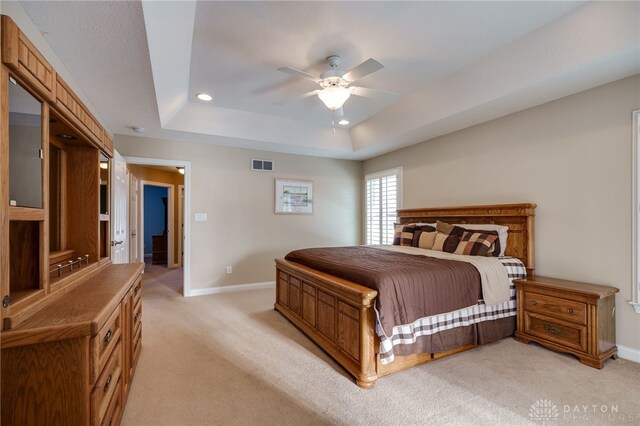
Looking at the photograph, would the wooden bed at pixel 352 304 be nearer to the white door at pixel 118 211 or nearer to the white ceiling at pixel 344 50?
the white ceiling at pixel 344 50

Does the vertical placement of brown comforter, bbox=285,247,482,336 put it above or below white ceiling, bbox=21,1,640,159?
below

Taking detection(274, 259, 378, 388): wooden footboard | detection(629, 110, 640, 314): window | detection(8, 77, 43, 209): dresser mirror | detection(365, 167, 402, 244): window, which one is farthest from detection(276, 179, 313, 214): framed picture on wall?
detection(629, 110, 640, 314): window

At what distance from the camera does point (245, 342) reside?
291 centimetres

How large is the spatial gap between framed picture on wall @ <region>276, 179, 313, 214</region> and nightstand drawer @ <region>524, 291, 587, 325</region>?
3653 mm

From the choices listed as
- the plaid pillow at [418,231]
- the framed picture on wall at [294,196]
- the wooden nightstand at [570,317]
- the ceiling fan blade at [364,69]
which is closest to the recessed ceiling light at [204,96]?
the framed picture on wall at [294,196]

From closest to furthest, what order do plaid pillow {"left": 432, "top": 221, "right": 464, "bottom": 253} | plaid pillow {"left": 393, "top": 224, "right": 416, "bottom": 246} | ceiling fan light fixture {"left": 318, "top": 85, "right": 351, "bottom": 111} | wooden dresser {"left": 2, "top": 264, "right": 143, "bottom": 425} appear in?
1. wooden dresser {"left": 2, "top": 264, "right": 143, "bottom": 425}
2. ceiling fan light fixture {"left": 318, "top": 85, "right": 351, "bottom": 111}
3. plaid pillow {"left": 432, "top": 221, "right": 464, "bottom": 253}
4. plaid pillow {"left": 393, "top": 224, "right": 416, "bottom": 246}

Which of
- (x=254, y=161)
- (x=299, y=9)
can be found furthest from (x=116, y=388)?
(x=254, y=161)

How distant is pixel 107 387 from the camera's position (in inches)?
58.5

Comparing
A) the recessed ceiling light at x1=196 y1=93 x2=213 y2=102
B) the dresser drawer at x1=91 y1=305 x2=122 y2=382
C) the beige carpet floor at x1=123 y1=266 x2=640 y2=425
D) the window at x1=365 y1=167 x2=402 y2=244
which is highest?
the recessed ceiling light at x1=196 y1=93 x2=213 y2=102

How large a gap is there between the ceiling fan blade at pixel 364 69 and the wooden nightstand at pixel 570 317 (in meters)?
2.46

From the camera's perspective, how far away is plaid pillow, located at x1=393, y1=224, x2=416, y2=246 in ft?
13.9

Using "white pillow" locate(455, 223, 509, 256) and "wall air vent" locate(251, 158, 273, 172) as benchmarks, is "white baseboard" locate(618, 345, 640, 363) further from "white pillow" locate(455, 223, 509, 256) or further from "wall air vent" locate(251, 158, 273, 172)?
"wall air vent" locate(251, 158, 273, 172)

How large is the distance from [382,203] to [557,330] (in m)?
3.33

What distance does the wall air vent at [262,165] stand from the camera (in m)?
5.15
